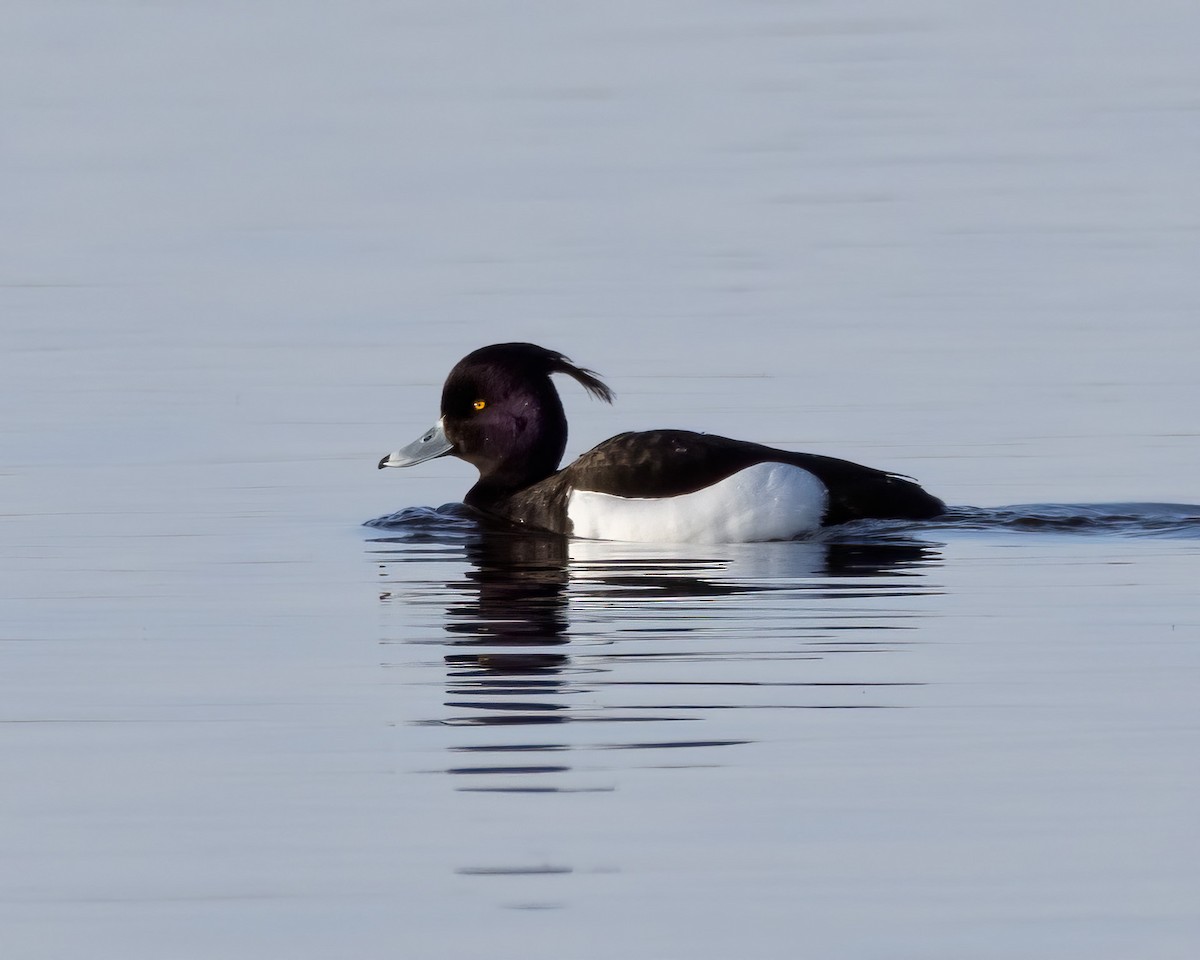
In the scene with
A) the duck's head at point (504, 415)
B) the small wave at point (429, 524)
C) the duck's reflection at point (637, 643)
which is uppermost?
the duck's head at point (504, 415)

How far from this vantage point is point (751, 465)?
32.1ft

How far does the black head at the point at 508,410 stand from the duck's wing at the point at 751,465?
92cm

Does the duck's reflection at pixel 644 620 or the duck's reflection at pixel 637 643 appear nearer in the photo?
the duck's reflection at pixel 637 643

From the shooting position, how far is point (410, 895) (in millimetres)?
5133

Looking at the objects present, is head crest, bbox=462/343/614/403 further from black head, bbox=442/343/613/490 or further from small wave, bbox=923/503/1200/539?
small wave, bbox=923/503/1200/539

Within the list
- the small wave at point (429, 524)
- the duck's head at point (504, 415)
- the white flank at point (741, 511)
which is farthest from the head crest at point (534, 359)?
the white flank at point (741, 511)

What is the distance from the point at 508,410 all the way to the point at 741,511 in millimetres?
1547

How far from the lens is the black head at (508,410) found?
10.8m

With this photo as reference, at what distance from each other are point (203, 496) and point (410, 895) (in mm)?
5810

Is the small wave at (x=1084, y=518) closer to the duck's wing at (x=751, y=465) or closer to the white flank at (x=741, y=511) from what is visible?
the duck's wing at (x=751, y=465)

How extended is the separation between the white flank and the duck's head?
1.08 metres

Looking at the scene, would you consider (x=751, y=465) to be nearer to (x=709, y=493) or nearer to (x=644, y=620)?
(x=709, y=493)

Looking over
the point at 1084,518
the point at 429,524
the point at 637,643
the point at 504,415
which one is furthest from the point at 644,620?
the point at 504,415

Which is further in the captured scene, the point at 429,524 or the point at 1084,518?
the point at 429,524
